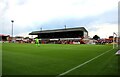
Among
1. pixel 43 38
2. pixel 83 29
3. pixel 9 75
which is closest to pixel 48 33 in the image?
pixel 43 38

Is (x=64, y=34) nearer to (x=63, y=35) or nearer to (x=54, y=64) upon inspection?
(x=63, y=35)

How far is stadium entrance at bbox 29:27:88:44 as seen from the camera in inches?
3935

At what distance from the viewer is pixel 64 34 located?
356ft

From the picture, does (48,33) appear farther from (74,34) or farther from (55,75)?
(55,75)

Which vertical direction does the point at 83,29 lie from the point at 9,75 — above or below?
above

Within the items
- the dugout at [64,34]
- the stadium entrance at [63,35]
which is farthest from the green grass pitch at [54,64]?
the dugout at [64,34]

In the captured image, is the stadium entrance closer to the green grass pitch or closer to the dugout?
the dugout

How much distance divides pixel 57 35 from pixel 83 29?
16.0 meters

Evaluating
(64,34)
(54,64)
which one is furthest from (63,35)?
(54,64)

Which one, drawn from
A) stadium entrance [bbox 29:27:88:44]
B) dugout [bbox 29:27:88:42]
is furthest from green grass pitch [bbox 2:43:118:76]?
dugout [bbox 29:27:88:42]

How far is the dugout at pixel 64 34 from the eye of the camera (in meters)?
102

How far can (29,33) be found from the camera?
12644 cm

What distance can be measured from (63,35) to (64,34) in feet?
2.53

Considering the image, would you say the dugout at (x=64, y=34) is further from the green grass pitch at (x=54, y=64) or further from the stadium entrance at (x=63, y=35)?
the green grass pitch at (x=54, y=64)
